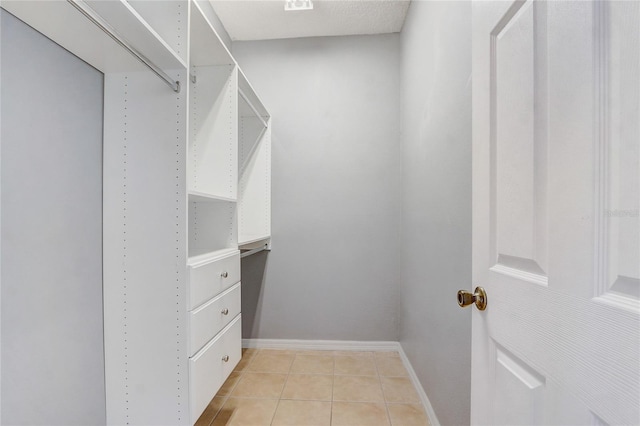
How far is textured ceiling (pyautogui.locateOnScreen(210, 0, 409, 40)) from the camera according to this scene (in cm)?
216

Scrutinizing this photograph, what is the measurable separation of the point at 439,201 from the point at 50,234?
1.61 metres

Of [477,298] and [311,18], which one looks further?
[311,18]

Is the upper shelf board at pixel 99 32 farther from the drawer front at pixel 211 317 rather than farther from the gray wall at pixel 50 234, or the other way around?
the drawer front at pixel 211 317

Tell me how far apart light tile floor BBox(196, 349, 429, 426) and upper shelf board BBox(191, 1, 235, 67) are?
75.6 inches

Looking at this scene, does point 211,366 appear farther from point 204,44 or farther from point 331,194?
point 331,194

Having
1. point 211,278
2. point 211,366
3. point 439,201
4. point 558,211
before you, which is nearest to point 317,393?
point 211,366

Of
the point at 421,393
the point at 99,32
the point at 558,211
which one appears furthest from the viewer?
the point at 421,393

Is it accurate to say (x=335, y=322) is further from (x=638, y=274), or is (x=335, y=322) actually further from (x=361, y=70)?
(x=638, y=274)

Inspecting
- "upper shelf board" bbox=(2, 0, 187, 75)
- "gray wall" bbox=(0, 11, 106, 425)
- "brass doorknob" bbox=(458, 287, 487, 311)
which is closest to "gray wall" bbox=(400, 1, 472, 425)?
"brass doorknob" bbox=(458, 287, 487, 311)

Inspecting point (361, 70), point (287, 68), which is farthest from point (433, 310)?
point (287, 68)

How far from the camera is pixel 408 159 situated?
2.18 meters

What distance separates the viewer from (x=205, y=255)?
1.35m

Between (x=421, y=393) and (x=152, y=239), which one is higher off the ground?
(x=152, y=239)

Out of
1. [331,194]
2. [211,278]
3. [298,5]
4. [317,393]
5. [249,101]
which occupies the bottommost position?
[317,393]
